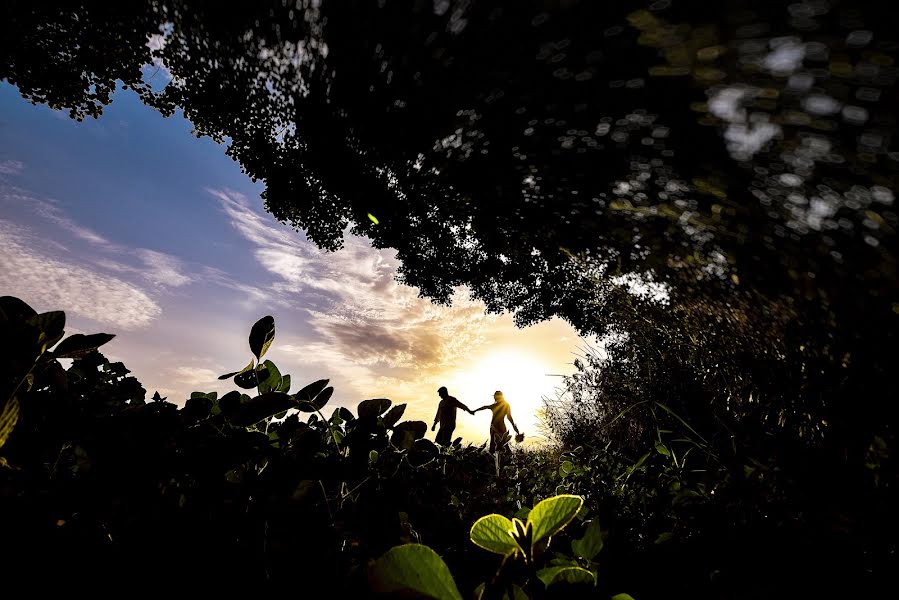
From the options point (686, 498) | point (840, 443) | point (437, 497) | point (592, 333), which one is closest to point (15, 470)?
point (437, 497)

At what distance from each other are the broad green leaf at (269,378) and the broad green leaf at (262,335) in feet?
0.21

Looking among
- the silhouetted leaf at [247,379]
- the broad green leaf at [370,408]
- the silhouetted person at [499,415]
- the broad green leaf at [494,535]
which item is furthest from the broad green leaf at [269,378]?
the silhouetted person at [499,415]

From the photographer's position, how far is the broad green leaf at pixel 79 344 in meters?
0.77

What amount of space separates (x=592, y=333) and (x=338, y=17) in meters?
13.7

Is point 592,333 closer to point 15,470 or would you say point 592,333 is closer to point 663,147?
point 663,147

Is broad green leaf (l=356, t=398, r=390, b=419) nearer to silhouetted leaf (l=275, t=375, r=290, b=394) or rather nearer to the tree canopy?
silhouetted leaf (l=275, t=375, r=290, b=394)

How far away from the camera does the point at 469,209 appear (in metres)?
10.1

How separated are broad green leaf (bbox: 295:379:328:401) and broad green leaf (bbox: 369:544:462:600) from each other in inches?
22.0

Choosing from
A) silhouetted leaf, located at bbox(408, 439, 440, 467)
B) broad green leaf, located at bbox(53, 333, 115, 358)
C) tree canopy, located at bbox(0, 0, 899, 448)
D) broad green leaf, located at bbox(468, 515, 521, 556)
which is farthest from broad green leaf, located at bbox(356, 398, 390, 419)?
tree canopy, located at bbox(0, 0, 899, 448)

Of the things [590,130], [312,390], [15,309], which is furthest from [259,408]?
[590,130]

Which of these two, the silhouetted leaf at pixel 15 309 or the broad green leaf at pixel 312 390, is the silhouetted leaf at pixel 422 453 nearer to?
the broad green leaf at pixel 312 390

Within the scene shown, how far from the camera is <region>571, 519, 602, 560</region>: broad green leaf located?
2.37 ft

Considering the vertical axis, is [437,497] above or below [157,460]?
below

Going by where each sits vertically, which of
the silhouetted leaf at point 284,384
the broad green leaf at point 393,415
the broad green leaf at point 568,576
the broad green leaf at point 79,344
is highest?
the broad green leaf at point 79,344
